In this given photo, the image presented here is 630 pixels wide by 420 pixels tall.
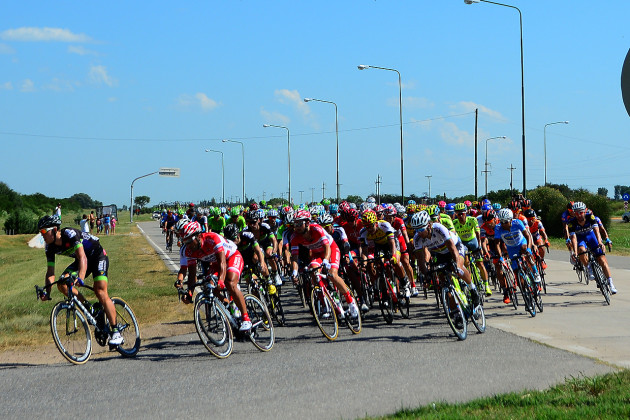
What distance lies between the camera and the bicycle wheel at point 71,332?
9.38 meters

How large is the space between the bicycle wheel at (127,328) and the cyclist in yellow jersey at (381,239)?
4.18m

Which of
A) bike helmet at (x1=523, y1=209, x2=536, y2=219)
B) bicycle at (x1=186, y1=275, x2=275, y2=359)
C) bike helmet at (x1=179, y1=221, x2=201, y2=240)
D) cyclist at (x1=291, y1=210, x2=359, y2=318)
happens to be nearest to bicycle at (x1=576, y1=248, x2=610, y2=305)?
bike helmet at (x1=523, y1=209, x2=536, y2=219)

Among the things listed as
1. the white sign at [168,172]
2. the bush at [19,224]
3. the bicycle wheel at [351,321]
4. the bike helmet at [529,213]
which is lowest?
the bush at [19,224]

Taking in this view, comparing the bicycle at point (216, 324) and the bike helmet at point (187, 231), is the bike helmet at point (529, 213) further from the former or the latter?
the bike helmet at point (187, 231)

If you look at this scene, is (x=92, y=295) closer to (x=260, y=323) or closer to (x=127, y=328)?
(x=127, y=328)

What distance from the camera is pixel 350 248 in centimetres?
1390

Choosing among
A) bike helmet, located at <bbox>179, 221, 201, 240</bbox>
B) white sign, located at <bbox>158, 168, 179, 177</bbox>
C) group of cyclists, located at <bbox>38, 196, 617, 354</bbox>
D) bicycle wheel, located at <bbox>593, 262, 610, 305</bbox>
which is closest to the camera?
bike helmet, located at <bbox>179, 221, 201, 240</bbox>

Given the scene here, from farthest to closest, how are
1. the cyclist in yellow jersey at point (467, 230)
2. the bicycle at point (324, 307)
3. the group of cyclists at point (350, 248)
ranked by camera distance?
1. the cyclist in yellow jersey at point (467, 230)
2. the bicycle at point (324, 307)
3. the group of cyclists at point (350, 248)

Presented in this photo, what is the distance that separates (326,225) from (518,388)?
6.24 metres

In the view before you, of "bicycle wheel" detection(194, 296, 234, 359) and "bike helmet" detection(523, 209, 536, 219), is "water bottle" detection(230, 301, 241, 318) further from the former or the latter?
"bike helmet" detection(523, 209, 536, 219)

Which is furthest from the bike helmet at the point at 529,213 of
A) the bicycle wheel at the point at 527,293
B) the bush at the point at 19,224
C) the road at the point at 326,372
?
the bush at the point at 19,224

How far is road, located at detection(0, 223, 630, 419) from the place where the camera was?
703 centimetres

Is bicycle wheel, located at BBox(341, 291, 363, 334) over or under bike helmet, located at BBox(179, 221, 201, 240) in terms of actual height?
under

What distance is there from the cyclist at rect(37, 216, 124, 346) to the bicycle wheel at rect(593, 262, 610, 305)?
8.60 m
